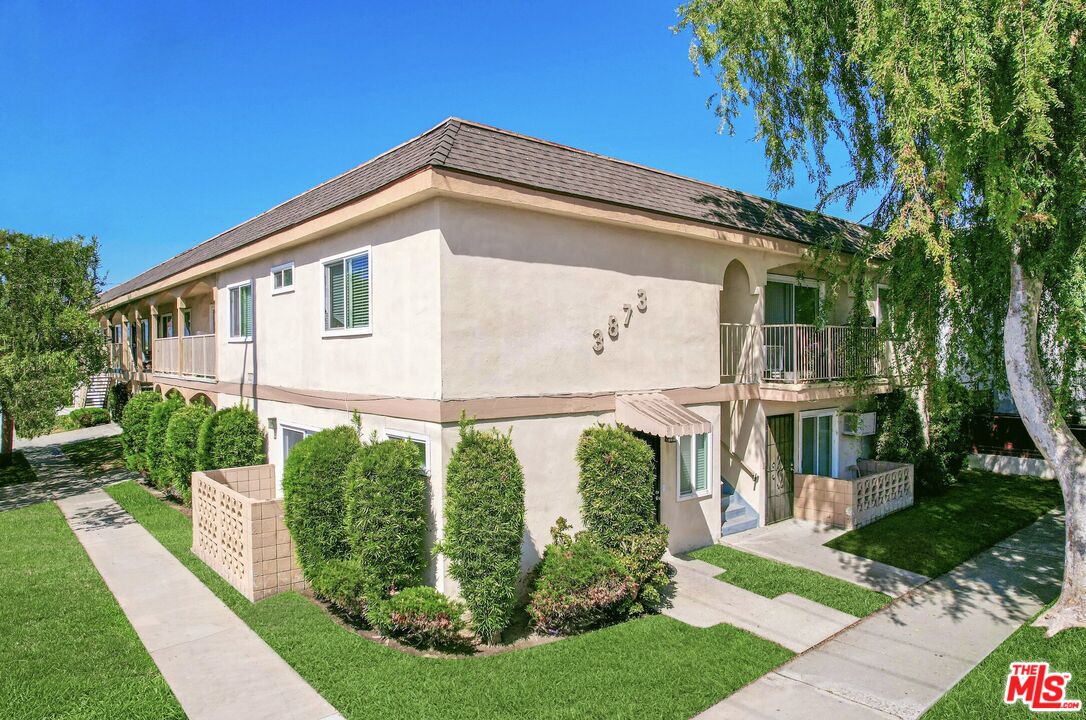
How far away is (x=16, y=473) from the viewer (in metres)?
19.6

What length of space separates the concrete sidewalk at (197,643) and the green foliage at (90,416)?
75.5 feet

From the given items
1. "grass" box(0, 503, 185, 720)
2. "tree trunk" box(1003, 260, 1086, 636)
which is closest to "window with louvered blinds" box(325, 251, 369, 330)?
"grass" box(0, 503, 185, 720)

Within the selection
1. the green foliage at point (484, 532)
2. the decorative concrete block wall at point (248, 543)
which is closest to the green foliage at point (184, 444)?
the decorative concrete block wall at point (248, 543)

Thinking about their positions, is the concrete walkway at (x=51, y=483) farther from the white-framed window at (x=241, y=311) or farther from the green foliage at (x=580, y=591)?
the green foliage at (x=580, y=591)

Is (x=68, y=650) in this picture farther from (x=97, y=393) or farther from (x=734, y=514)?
(x=97, y=393)

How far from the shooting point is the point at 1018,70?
758cm

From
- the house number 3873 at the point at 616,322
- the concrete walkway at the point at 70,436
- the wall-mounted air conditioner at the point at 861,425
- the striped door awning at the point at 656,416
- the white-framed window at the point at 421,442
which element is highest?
the house number 3873 at the point at 616,322

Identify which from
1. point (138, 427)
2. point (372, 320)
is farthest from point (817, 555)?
point (138, 427)

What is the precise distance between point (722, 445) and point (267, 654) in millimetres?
9615

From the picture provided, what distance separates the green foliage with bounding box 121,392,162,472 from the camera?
1795 cm

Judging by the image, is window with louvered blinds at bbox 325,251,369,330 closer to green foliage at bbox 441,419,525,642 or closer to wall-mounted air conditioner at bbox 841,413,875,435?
green foliage at bbox 441,419,525,642

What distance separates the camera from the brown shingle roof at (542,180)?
358 inches

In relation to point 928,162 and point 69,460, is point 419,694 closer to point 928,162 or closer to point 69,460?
point 928,162

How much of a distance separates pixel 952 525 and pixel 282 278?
47.6ft
